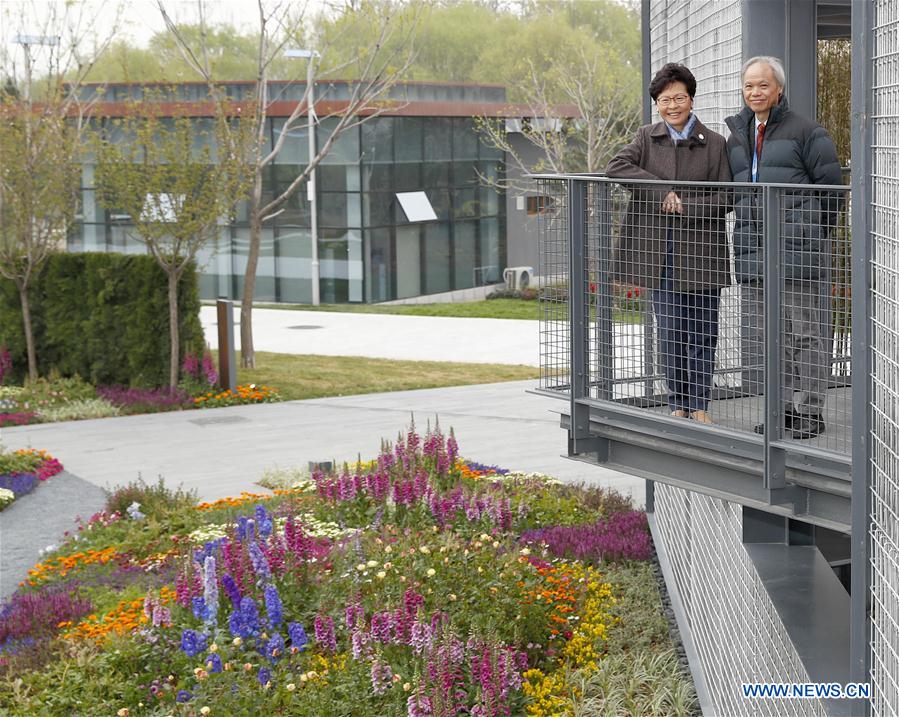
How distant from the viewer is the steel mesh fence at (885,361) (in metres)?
3.76

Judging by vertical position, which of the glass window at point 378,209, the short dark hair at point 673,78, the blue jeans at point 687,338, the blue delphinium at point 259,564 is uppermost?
the glass window at point 378,209

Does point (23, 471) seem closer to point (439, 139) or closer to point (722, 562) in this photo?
point (722, 562)

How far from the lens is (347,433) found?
1656 cm

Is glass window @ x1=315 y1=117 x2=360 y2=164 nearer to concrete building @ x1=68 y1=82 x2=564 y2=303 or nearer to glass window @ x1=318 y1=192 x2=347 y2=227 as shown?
concrete building @ x1=68 y1=82 x2=564 y2=303

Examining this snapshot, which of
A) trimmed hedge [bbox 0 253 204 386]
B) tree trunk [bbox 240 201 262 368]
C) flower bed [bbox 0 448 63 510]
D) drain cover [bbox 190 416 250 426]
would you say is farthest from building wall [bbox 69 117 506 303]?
flower bed [bbox 0 448 63 510]

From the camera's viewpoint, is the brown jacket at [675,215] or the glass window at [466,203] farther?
the glass window at [466,203]

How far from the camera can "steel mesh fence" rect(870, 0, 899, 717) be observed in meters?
3.76

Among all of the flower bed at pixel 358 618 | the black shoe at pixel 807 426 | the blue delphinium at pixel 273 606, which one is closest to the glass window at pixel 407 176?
the flower bed at pixel 358 618

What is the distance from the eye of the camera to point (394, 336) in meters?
27.6

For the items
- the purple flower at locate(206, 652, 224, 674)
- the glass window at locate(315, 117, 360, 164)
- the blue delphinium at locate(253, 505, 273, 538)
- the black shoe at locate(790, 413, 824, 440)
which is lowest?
the purple flower at locate(206, 652, 224, 674)

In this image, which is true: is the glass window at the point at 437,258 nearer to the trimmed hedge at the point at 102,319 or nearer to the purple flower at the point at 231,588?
the trimmed hedge at the point at 102,319

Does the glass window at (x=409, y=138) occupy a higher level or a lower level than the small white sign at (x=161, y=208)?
higher

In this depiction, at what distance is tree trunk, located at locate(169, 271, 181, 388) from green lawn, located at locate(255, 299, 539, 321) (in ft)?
42.2

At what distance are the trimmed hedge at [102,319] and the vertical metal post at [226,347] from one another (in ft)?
1.11
